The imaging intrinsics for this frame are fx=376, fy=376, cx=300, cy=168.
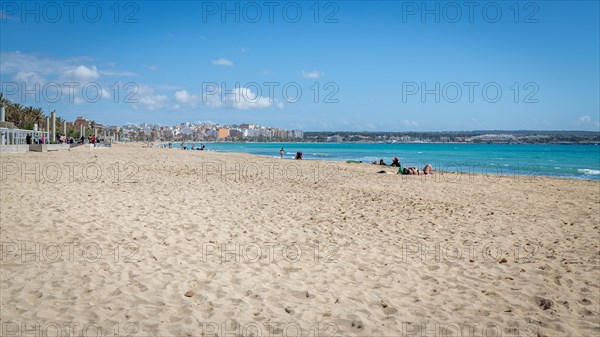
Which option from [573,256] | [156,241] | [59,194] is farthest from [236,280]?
[59,194]

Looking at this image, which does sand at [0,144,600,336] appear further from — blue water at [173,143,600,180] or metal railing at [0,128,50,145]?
blue water at [173,143,600,180]

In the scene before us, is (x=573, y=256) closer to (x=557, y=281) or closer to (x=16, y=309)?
(x=557, y=281)

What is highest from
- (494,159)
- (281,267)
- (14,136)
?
(14,136)

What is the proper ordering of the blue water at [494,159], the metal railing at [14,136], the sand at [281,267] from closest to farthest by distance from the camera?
the sand at [281,267] → the metal railing at [14,136] → the blue water at [494,159]

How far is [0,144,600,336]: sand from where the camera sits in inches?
160

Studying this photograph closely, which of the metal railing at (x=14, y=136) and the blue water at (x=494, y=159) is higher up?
the metal railing at (x=14, y=136)

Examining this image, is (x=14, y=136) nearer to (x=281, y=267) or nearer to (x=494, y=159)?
(x=281, y=267)

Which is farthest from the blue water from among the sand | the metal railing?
the metal railing

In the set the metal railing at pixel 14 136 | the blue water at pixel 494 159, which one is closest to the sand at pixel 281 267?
the metal railing at pixel 14 136

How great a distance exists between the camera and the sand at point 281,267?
13.3 ft

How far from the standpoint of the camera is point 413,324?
4105 mm

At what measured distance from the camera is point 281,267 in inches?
224

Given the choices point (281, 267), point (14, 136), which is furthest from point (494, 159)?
point (14, 136)

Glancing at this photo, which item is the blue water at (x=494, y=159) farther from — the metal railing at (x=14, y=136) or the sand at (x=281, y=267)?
the metal railing at (x=14, y=136)
